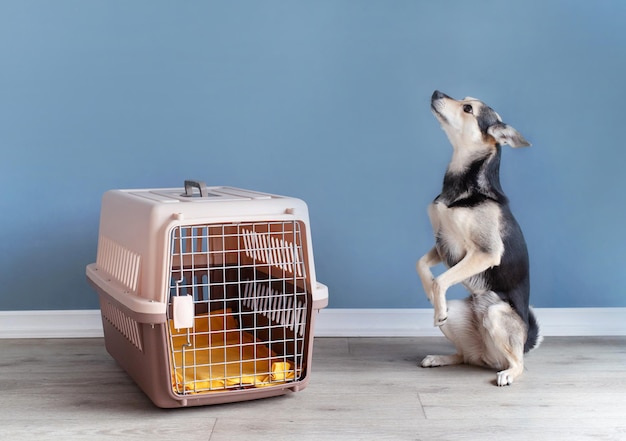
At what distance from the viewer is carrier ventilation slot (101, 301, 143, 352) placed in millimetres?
2012

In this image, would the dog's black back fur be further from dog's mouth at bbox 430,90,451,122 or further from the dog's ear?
dog's mouth at bbox 430,90,451,122

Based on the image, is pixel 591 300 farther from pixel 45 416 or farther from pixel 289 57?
pixel 45 416

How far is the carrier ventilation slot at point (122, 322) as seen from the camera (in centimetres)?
201

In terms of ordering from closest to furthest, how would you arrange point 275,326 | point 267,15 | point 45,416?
point 45,416 → point 275,326 → point 267,15

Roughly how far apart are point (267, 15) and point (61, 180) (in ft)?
3.29

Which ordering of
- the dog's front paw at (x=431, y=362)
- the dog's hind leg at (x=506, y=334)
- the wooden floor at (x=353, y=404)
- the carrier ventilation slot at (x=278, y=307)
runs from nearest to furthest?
the wooden floor at (x=353, y=404) → the carrier ventilation slot at (x=278, y=307) → the dog's hind leg at (x=506, y=334) → the dog's front paw at (x=431, y=362)

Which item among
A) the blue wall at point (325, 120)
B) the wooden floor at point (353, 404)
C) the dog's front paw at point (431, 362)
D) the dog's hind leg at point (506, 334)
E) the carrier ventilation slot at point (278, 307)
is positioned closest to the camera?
the wooden floor at point (353, 404)

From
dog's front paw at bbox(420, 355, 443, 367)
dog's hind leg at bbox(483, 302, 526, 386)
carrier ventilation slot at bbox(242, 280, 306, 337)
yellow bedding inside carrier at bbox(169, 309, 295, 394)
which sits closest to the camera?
yellow bedding inside carrier at bbox(169, 309, 295, 394)

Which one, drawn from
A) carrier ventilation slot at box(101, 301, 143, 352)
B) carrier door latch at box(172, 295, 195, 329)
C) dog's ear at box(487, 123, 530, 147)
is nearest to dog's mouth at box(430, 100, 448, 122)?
dog's ear at box(487, 123, 530, 147)

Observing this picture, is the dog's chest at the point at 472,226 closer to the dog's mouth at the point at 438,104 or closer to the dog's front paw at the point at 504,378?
the dog's mouth at the point at 438,104

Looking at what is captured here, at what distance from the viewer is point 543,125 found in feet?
9.05

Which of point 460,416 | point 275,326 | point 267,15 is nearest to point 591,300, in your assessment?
point 460,416

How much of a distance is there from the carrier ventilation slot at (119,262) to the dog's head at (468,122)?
1063 mm

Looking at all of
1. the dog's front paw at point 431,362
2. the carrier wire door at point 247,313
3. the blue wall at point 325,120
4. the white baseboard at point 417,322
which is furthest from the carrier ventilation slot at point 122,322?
the dog's front paw at point 431,362
